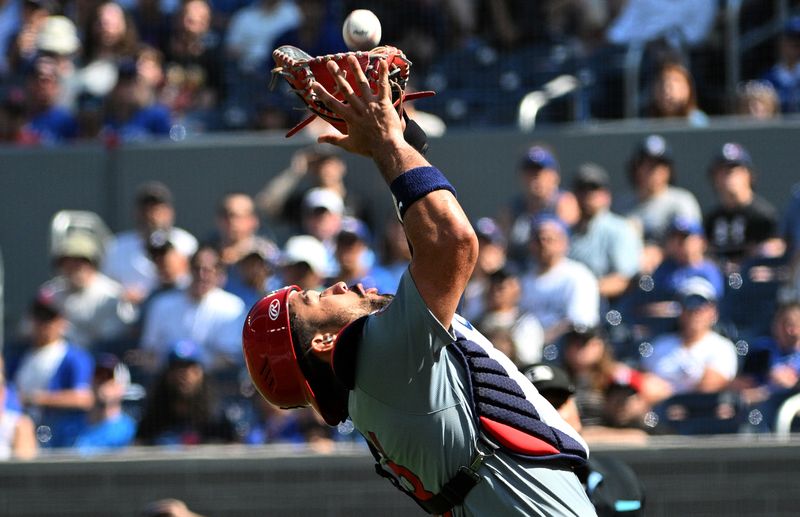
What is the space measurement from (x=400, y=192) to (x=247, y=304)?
6.16m

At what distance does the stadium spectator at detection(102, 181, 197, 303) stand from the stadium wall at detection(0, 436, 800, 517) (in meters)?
2.21

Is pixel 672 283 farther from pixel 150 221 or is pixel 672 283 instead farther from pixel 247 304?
pixel 150 221

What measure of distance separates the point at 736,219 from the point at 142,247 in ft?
14.0

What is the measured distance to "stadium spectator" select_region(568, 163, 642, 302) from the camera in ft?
30.4

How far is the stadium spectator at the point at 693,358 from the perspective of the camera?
27.3ft

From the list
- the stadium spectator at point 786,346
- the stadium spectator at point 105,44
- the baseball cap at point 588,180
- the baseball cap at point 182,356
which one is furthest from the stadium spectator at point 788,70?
the stadium spectator at point 105,44

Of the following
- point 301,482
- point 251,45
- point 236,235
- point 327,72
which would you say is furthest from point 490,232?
point 327,72

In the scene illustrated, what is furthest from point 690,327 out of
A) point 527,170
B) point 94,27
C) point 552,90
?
point 94,27

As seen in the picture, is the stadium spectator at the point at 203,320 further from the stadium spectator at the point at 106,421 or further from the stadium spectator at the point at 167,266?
the stadium spectator at the point at 106,421

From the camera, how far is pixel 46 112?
11766mm

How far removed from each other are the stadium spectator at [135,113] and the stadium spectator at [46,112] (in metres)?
0.40

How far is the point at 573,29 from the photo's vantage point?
1102cm

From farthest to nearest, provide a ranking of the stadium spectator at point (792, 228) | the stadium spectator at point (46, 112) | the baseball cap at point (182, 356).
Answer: the stadium spectator at point (46, 112)
the stadium spectator at point (792, 228)
the baseball cap at point (182, 356)

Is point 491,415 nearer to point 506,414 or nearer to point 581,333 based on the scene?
point 506,414
